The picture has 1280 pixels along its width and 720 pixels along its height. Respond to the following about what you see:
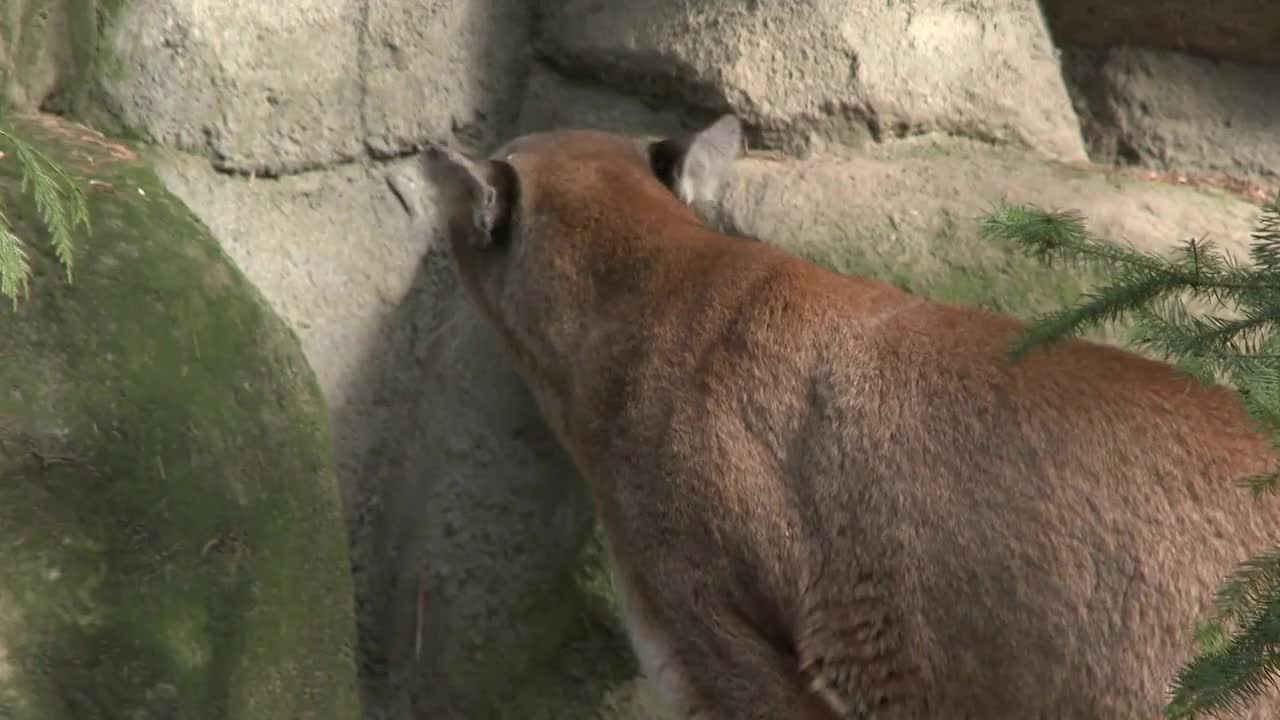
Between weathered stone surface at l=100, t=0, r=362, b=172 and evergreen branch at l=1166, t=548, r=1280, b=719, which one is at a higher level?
evergreen branch at l=1166, t=548, r=1280, b=719

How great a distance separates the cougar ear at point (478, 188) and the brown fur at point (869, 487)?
0.22 metres

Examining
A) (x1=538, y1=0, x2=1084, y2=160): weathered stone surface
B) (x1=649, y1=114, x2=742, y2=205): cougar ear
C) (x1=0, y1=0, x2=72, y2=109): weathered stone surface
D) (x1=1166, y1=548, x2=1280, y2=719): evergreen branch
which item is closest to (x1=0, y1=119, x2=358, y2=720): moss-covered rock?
(x1=0, y1=0, x2=72, y2=109): weathered stone surface

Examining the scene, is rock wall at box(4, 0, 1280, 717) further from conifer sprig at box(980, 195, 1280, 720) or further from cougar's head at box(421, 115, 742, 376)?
conifer sprig at box(980, 195, 1280, 720)

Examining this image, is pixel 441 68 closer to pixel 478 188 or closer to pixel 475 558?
pixel 478 188

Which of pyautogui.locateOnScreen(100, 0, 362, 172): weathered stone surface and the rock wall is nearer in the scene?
the rock wall

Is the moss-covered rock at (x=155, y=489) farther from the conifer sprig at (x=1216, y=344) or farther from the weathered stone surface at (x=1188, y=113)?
the weathered stone surface at (x=1188, y=113)

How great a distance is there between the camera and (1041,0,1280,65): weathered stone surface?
5.56m

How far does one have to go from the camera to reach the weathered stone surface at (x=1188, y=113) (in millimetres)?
5699

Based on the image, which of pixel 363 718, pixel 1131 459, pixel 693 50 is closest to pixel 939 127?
pixel 693 50

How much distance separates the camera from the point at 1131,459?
11.3ft

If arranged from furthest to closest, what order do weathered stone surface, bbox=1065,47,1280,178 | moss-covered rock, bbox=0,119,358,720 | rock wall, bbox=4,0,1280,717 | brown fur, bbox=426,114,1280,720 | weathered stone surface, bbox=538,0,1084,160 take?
weathered stone surface, bbox=1065,47,1280,178
weathered stone surface, bbox=538,0,1084,160
rock wall, bbox=4,0,1280,717
moss-covered rock, bbox=0,119,358,720
brown fur, bbox=426,114,1280,720

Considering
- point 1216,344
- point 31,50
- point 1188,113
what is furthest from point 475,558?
point 1188,113

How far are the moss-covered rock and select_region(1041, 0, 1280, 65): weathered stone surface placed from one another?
329cm

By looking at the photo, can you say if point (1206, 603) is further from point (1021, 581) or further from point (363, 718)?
point (363, 718)
